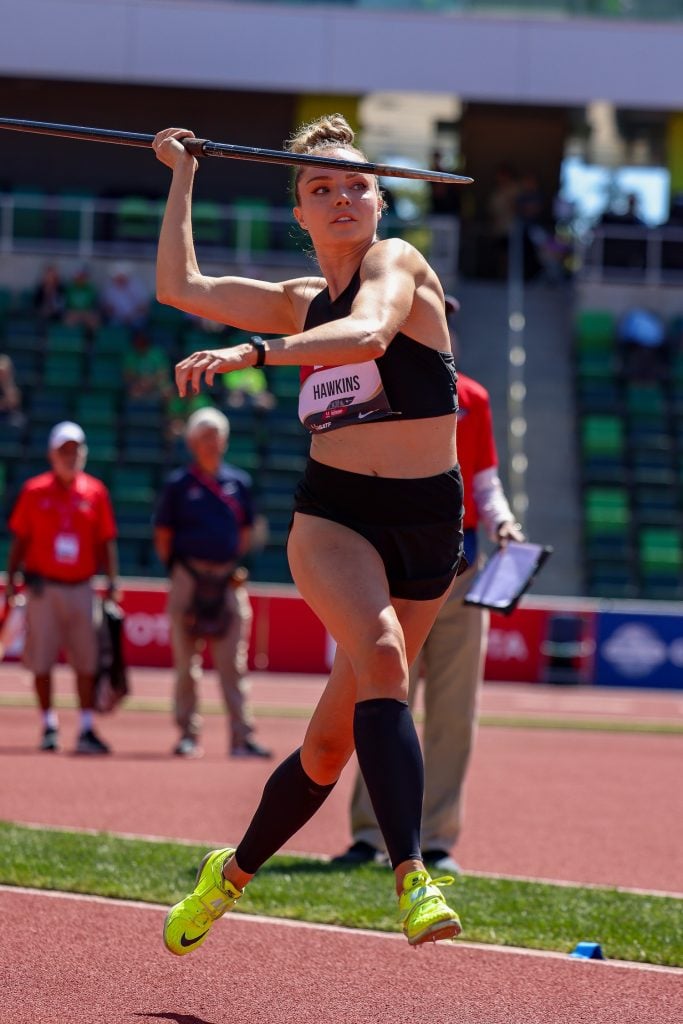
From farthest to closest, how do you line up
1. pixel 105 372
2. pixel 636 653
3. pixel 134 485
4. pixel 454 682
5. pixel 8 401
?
1. pixel 105 372
2. pixel 8 401
3. pixel 134 485
4. pixel 636 653
5. pixel 454 682

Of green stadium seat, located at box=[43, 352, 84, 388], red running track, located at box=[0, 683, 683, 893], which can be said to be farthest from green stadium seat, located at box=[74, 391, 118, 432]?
red running track, located at box=[0, 683, 683, 893]

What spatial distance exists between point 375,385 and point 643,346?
19348 millimetres

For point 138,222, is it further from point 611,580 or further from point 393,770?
point 393,770

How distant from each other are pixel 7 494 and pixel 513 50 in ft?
38.0

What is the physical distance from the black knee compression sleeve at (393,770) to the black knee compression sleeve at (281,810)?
0.45 meters

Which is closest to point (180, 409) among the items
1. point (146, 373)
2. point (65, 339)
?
point (146, 373)

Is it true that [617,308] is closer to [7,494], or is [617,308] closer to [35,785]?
[7,494]

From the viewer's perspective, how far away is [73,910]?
5.71 m

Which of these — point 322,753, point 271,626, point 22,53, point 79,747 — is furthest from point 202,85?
point 322,753

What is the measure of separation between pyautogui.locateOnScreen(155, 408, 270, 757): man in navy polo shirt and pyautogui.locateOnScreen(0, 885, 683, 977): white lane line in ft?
18.4

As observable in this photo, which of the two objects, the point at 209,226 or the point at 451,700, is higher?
the point at 209,226

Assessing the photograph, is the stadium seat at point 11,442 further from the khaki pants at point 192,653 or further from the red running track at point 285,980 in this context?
the red running track at point 285,980

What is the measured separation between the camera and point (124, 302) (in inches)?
945

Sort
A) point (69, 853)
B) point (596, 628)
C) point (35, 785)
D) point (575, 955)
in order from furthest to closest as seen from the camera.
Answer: point (596, 628) → point (35, 785) → point (69, 853) → point (575, 955)
